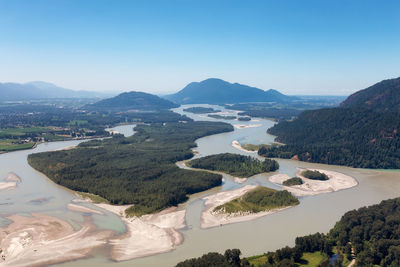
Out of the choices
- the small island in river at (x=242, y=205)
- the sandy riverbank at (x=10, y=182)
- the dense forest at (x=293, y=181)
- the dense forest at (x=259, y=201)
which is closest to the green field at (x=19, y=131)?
the sandy riverbank at (x=10, y=182)

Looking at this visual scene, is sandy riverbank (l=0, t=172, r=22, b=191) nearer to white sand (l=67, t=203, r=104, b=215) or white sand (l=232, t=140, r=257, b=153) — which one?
white sand (l=67, t=203, r=104, b=215)

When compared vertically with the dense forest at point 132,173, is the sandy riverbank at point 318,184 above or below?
below

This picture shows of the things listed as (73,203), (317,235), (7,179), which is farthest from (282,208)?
(7,179)

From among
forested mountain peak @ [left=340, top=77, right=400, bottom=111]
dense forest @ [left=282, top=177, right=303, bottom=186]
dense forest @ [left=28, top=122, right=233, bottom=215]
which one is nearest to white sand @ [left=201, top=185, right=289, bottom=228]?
dense forest @ [left=28, top=122, right=233, bottom=215]

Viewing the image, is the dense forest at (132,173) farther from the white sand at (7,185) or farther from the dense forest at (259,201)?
the dense forest at (259,201)

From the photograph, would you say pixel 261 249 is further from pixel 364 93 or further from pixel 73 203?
pixel 364 93

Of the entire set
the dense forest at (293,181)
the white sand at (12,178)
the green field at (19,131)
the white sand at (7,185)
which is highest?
the green field at (19,131)

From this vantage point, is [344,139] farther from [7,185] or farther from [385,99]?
[7,185]
